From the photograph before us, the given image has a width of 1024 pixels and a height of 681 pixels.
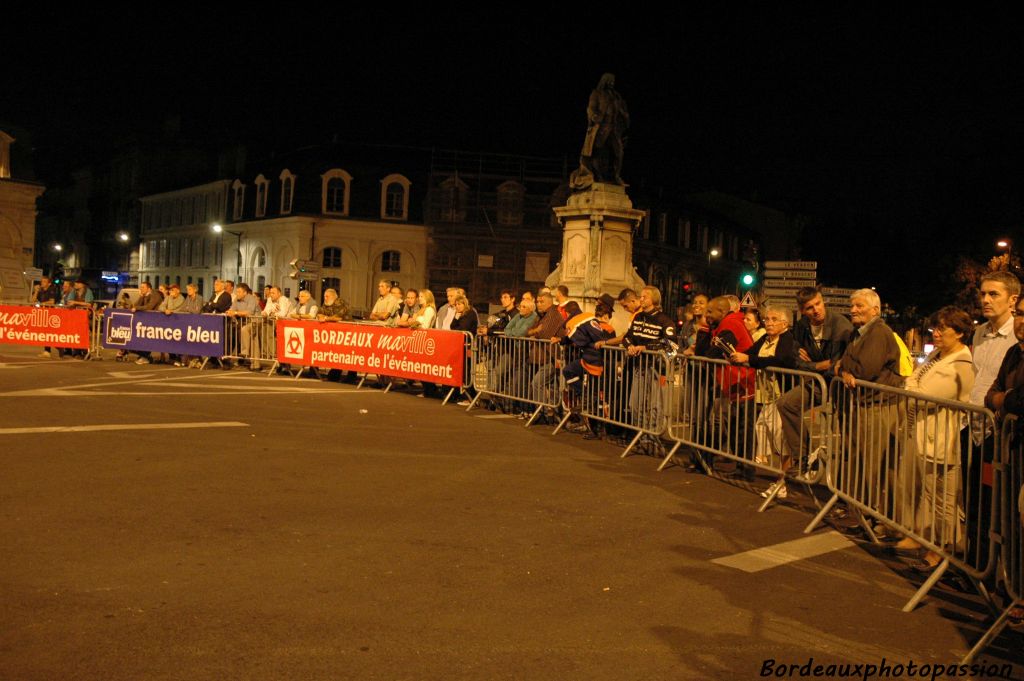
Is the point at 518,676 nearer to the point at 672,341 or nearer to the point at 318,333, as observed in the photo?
the point at 672,341

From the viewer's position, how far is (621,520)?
25.1 ft

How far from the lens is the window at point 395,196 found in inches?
2525

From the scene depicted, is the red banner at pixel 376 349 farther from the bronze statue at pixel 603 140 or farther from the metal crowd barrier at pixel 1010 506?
the metal crowd barrier at pixel 1010 506

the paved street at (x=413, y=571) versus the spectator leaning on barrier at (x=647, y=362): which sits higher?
the spectator leaning on barrier at (x=647, y=362)

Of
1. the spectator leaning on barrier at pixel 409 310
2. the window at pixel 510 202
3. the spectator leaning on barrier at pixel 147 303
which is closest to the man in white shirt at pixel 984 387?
the spectator leaning on barrier at pixel 409 310

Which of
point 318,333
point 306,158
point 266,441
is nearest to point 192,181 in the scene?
point 306,158

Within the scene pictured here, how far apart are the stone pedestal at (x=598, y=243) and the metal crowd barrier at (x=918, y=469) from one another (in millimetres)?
11955

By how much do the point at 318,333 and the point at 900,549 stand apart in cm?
1298

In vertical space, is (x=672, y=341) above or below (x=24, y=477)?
above

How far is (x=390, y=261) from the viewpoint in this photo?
6431 cm

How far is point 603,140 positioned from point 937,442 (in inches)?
577

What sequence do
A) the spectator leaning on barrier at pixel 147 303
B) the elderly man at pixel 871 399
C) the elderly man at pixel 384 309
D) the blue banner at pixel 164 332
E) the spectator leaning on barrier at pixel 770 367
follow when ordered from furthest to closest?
1. the spectator leaning on barrier at pixel 147 303
2. the blue banner at pixel 164 332
3. the elderly man at pixel 384 309
4. the spectator leaning on barrier at pixel 770 367
5. the elderly man at pixel 871 399

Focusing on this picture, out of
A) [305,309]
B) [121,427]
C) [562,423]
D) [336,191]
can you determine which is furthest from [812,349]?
[336,191]

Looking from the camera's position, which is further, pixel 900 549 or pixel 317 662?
pixel 900 549
